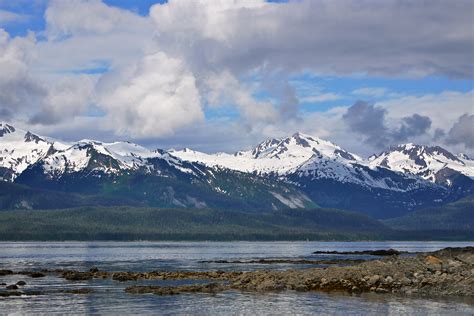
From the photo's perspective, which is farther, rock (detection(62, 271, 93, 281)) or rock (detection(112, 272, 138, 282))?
rock (detection(62, 271, 93, 281))

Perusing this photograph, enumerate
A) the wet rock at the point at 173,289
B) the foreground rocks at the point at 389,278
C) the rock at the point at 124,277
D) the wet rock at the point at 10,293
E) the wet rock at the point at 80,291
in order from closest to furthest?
1. the wet rock at the point at 10,293
2. the foreground rocks at the point at 389,278
3. the wet rock at the point at 173,289
4. the wet rock at the point at 80,291
5. the rock at the point at 124,277

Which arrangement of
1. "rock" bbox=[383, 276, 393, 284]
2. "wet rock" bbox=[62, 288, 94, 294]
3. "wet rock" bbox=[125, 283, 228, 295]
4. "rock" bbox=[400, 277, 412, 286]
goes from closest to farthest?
1. "rock" bbox=[400, 277, 412, 286]
2. "wet rock" bbox=[125, 283, 228, 295]
3. "wet rock" bbox=[62, 288, 94, 294]
4. "rock" bbox=[383, 276, 393, 284]

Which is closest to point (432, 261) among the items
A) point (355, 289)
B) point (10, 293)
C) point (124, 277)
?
point (355, 289)

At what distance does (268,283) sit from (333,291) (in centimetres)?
938

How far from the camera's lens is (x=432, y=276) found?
328 ft

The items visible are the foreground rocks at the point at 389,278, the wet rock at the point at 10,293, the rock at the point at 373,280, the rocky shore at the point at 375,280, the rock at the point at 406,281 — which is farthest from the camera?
the rock at the point at 373,280

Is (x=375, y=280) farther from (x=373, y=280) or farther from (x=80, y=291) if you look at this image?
(x=80, y=291)

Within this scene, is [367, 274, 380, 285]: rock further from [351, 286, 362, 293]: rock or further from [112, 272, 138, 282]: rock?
[112, 272, 138, 282]: rock

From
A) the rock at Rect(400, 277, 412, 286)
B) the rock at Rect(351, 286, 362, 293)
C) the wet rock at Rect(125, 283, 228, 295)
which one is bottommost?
the rock at Rect(351, 286, 362, 293)

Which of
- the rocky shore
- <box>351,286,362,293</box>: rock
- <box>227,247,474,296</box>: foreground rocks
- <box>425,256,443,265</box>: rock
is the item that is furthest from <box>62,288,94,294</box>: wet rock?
<box>425,256,443,265</box>: rock

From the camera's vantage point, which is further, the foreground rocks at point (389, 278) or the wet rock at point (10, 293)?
the foreground rocks at point (389, 278)

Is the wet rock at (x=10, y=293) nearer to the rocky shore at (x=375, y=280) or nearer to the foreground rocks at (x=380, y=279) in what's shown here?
the rocky shore at (x=375, y=280)

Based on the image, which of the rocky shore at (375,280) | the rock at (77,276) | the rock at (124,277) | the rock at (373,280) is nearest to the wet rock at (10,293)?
the rocky shore at (375,280)

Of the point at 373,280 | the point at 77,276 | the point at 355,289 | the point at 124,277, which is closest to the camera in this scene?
the point at 355,289
